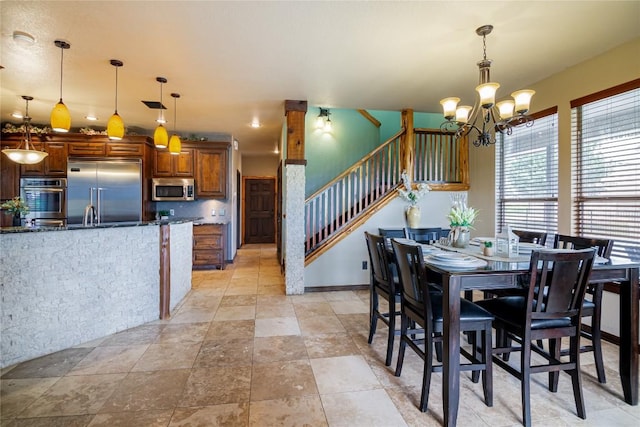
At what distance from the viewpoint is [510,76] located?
356 centimetres

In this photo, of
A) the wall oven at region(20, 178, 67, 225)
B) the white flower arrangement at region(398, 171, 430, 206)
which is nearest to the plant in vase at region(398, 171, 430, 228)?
the white flower arrangement at region(398, 171, 430, 206)

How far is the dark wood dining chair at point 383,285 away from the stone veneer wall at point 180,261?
237cm

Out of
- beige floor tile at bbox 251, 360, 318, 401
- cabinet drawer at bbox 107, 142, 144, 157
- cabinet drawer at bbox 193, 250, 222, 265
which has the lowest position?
beige floor tile at bbox 251, 360, 318, 401

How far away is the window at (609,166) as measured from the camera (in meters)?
2.73

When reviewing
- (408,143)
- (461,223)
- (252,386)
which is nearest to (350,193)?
(408,143)

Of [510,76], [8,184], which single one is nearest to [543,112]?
[510,76]

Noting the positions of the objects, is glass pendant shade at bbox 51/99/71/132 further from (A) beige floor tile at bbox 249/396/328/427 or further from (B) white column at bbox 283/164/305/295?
(A) beige floor tile at bbox 249/396/328/427

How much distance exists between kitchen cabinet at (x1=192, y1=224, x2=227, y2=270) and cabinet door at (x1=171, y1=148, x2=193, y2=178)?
1.11m

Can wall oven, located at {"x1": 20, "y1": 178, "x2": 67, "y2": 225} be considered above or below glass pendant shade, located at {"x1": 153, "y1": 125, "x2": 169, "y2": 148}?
below

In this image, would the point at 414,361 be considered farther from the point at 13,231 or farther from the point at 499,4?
the point at 13,231

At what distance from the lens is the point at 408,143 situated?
4781 millimetres

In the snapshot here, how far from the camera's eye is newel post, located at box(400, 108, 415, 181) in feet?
15.6

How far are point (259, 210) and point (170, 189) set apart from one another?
391 centimetres

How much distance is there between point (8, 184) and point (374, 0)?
6.64 m
